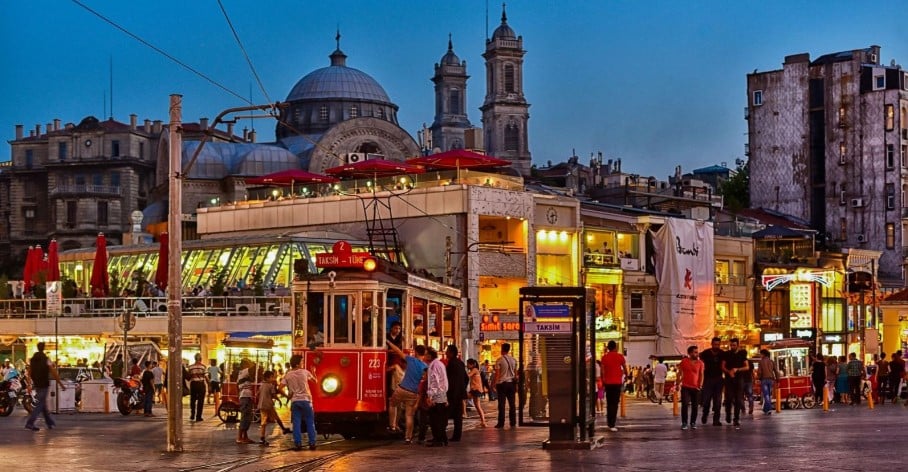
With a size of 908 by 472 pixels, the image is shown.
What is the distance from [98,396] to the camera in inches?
1490

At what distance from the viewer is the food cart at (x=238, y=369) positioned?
30719 millimetres

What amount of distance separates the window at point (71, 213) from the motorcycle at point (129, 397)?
87.0 meters

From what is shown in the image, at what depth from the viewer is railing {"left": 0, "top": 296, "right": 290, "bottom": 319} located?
49219mm

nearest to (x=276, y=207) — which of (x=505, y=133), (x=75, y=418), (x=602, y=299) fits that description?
(x=602, y=299)

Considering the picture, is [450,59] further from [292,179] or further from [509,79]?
[292,179]

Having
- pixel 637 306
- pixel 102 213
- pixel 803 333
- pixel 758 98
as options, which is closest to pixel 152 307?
pixel 637 306

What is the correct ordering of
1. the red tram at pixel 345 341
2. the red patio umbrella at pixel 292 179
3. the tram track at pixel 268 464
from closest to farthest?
the tram track at pixel 268 464
the red tram at pixel 345 341
the red patio umbrella at pixel 292 179

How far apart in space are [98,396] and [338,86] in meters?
73.9

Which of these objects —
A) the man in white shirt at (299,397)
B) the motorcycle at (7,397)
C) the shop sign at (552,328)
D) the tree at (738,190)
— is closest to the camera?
the shop sign at (552,328)

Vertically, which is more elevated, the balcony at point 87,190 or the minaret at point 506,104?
the minaret at point 506,104

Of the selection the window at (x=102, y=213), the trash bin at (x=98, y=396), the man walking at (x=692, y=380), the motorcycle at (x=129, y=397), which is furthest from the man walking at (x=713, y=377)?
the window at (x=102, y=213)

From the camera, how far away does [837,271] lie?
244 feet

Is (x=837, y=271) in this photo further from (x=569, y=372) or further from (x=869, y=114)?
(x=569, y=372)

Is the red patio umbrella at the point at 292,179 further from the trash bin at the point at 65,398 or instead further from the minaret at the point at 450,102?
the minaret at the point at 450,102
